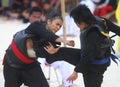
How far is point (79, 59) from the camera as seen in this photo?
225 cm

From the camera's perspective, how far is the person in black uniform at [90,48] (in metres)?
2.09

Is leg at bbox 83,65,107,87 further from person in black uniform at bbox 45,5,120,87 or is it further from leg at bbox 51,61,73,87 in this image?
leg at bbox 51,61,73,87

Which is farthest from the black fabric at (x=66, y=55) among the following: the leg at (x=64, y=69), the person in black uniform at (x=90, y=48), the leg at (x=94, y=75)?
the leg at (x=64, y=69)

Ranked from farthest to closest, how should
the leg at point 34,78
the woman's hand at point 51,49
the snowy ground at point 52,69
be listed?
the snowy ground at point 52,69
the leg at point 34,78
the woman's hand at point 51,49

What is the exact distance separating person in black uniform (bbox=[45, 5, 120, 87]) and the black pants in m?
0.30

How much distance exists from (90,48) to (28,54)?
1.67 ft

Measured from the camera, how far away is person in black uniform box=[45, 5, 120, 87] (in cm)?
209

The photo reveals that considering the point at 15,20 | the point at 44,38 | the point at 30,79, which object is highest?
the point at 44,38

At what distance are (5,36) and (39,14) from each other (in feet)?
10.7

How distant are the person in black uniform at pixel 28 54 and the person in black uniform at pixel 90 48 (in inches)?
4.5

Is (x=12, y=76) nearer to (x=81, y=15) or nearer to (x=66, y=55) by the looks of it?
(x=66, y=55)

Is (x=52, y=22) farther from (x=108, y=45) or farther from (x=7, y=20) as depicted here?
(x=7, y=20)

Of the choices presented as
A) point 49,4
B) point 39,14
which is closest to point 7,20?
point 49,4

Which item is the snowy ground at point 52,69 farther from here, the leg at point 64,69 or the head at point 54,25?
the head at point 54,25
